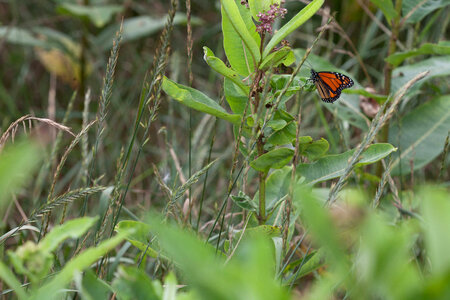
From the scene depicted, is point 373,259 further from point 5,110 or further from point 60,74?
point 5,110

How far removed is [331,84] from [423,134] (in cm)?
63

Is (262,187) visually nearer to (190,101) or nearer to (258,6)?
(190,101)

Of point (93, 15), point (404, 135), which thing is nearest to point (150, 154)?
point (93, 15)

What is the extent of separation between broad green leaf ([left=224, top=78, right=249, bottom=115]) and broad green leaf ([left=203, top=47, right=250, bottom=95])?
0.10ft

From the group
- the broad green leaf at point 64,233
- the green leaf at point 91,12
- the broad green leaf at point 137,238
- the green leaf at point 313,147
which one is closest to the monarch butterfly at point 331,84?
the green leaf at point 313,147

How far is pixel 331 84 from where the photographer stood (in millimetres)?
1664

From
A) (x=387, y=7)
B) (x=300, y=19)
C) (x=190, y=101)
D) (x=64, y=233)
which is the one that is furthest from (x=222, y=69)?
(x=387, y=7)

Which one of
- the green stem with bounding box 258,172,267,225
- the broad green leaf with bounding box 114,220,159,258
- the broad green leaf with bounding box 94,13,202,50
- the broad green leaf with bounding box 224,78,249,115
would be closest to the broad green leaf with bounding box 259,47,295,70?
the broad green leaf with bounding box 224,78,249,115

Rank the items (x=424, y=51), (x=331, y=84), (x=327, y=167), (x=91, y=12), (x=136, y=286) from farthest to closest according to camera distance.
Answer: (x=91, y=12)
(x=424, y=51)
(x=331, y=84)
(x=327, y=167)
(x=136, y=286)

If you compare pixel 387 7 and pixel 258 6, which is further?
pixel 387 7

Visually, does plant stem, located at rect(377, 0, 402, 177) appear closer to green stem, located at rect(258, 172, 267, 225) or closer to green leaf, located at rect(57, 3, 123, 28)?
green stem, located at rect(258, 172, 267, 225)

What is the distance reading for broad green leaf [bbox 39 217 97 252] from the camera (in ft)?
2.00

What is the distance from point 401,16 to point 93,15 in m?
1.57

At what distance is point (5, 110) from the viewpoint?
338cm
